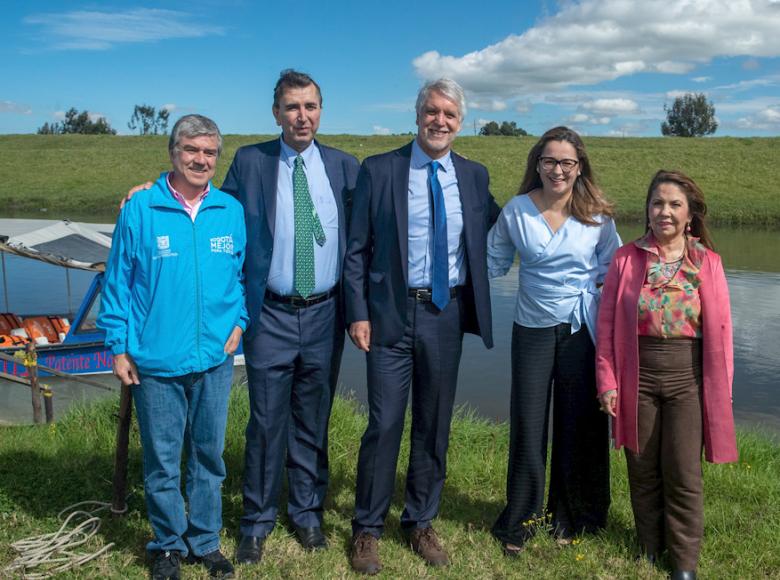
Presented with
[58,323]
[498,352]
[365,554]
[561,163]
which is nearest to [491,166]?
[498,352]

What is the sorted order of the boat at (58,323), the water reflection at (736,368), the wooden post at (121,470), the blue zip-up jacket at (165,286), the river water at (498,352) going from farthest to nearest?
1. the boat at (58,323)
2. the river water at (498,352)
3. the water reflection at (736,368)
4. the wooden post at (121,470)
5. the blue zip-up jacket at (165,286)

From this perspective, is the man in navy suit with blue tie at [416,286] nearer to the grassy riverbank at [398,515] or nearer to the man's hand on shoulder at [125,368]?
the grassy riverbank at [398,515]

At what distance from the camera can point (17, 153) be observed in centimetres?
5584

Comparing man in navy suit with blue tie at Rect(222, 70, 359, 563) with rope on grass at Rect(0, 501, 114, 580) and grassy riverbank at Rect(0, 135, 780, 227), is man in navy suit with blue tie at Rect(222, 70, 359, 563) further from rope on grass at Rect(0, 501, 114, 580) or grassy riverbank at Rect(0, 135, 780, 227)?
grassy riverbank at Rect(0, 135, 780, 227)

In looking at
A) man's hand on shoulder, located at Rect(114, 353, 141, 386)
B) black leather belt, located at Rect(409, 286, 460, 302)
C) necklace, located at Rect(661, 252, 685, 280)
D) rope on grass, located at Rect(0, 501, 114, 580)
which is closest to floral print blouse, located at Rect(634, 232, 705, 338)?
necklace, located at Rect(661, 252, 685, 280)

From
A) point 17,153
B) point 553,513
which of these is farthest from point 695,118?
point 553,513

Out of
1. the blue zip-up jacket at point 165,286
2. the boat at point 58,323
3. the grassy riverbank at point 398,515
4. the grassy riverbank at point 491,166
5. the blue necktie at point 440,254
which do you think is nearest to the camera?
the blue zip-up jacket at point 165,286

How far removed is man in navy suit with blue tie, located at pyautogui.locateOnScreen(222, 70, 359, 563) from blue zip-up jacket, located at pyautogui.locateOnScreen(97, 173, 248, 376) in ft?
0.96

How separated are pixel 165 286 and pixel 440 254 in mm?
1331

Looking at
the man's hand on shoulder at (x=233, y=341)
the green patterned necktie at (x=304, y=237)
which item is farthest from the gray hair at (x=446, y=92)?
the man's hand on shoulder at (x=233, y=341)

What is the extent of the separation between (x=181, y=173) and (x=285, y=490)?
2.27 meters

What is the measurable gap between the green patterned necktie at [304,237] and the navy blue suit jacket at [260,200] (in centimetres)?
12

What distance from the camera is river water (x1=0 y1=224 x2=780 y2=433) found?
980 cm

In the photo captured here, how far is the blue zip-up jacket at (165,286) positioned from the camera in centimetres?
351
